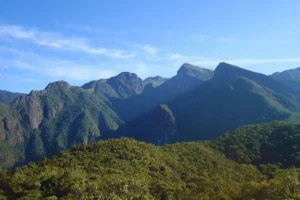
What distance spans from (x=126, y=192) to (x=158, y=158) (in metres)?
78.4

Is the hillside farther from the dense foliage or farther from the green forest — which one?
the dense foliage

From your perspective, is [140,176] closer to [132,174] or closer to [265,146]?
[132,174]

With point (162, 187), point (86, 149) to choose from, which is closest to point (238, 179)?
point (162, 187)

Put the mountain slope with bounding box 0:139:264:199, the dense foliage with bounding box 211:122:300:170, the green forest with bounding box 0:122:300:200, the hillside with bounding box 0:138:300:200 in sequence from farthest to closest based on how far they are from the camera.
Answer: the dense foliage with bounding box 211:122:300:170 < the mountain slope with bounding box 0:139:264:199 < the green forest with bounding box 0:122:300:200 < the hillside with bounding box 0:138:300:200

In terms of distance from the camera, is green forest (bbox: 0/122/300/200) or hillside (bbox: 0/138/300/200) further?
green forest (bbox: 0/122/300/200)

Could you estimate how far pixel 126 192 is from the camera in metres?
51.7

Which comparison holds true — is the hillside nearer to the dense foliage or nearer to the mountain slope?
the mountain slope

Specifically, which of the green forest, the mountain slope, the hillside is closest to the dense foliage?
the green forest

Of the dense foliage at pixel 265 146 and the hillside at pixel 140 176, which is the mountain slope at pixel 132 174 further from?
the dense foliage at pixel 265 146

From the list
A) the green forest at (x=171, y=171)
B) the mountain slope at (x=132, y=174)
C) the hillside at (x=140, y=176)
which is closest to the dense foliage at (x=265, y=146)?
the green forest at (x=171, y=171)

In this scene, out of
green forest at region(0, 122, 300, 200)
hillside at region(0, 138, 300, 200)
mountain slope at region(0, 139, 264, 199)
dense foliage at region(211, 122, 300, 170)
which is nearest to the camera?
hillside at region(0, 138, 300, 200)

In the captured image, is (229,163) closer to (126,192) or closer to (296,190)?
(296,190)

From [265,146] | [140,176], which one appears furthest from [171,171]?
[265,146]

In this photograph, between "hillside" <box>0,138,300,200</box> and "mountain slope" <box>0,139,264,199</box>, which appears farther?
"mountain slope" <box>0,139,264,199</box>
